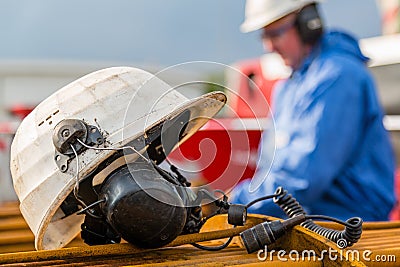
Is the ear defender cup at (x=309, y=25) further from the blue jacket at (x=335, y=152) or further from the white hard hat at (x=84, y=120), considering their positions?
the white hard hat at (x=84, y=120)

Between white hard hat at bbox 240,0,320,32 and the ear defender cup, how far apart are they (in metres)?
0.06

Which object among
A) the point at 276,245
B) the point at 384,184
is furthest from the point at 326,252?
the point at 384,184

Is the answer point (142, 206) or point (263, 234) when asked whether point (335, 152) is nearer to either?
point (263, 234)

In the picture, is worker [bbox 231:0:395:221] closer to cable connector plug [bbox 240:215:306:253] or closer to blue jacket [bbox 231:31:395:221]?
blue jacket [bbox 231:31:395:221]

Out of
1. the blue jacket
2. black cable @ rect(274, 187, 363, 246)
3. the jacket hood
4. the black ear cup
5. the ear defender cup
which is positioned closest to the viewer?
the black ear cup

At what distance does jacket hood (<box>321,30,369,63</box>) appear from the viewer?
3.13 m

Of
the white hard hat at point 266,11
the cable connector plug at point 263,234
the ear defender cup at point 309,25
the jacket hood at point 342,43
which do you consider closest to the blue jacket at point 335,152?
the jacket hood at point 342,43

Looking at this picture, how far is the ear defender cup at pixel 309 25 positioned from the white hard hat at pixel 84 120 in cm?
158

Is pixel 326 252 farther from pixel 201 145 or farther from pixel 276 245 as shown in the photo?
pixel 201 145

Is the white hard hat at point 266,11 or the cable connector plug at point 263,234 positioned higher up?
the white hard hat at point 266,11

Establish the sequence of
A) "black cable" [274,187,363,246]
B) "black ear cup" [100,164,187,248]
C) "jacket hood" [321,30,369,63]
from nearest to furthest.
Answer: "black ear cup" [100,164,187,248], "black cable" [274,187,363,246], "jacket hood" [321,30,369,63]

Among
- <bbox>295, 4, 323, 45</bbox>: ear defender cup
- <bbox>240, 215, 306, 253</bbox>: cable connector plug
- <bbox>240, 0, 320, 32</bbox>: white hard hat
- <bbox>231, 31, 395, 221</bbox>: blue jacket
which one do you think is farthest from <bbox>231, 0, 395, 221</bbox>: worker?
<bbox>240, 215, 306, 253</bbox>: cable connector plug

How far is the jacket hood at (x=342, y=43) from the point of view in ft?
10.3

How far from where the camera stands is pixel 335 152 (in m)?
2.80
